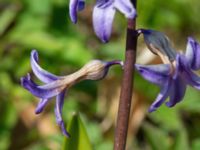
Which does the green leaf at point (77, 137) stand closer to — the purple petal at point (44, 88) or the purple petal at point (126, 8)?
the purple petal at point (44, 88)

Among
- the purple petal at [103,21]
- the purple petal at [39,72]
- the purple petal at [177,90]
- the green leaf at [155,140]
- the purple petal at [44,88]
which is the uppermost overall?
the purple petal at [103,21]

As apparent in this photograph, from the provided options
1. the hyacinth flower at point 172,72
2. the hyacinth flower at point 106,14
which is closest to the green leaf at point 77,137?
the hyacinth flower at point 172,72

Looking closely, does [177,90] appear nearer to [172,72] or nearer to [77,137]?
[172,72]

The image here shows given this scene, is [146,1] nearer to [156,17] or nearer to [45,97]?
[156,17]

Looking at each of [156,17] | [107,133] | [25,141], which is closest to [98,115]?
[107,133]

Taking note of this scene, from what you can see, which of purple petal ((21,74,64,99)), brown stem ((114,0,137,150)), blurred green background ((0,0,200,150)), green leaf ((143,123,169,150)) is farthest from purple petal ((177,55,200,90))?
blurred green background ((0,0,200,150))

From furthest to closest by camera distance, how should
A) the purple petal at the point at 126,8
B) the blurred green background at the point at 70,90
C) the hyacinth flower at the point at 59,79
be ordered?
the blurred green background at the point at 70,90 → the hyacinth flower at the point at 59,79 → the purple petal at the point at 126,8

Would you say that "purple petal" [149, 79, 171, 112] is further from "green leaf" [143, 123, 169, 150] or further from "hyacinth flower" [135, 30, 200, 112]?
"green leaf" [143, 123, 169, 150]
